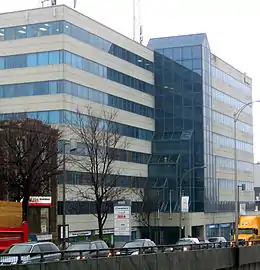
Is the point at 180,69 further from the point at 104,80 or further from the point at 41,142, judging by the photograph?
the point at 41,142

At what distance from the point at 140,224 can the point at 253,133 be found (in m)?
40.9

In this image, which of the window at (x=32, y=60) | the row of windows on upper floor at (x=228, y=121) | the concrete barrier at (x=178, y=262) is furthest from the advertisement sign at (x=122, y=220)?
the row of windows on upper floor at (x=228, y=121)

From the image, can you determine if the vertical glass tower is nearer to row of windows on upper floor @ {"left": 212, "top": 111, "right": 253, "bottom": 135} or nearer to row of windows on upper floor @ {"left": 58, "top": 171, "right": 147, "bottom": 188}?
row of windows on upper floor @ {"left": 58, "top": 171, "right": 147, "bottom": 188}

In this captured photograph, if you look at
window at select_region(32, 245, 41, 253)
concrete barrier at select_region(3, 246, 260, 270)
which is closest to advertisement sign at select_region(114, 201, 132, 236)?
concrete barrier at select_region(3, 246, 260, 270)

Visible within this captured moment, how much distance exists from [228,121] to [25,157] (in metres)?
55.2

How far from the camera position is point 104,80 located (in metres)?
66.2

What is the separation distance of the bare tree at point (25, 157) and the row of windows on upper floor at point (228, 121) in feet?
145

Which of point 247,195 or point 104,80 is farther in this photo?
point 247,195

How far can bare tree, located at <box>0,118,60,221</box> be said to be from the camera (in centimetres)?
4056

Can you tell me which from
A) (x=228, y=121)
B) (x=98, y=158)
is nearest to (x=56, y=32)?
(x=98, y=158)

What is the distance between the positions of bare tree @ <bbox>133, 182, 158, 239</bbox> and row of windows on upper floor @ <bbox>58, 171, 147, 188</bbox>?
96 centimetres

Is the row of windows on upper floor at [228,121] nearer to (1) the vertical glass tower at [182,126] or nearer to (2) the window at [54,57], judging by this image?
(1) the vertical glass tower at [182,126]

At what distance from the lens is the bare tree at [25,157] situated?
133ft

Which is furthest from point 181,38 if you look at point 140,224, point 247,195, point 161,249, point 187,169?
point 161,249
